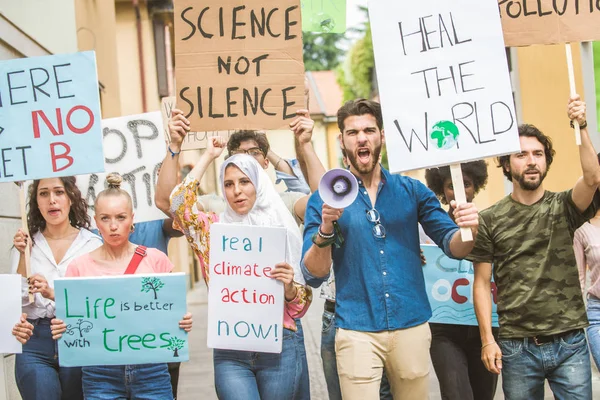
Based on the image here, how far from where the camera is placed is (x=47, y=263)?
4.68 metres

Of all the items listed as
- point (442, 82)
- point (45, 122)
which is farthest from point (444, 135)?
point (45, 122)

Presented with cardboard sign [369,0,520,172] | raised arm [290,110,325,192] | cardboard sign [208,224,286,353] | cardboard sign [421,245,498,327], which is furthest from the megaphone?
cardboard sign [421,245,498,327]

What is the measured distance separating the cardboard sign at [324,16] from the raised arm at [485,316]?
188 centimetres

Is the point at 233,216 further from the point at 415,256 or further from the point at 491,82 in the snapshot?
the point at 491,82

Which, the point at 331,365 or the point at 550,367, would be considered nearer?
the point at 550,367

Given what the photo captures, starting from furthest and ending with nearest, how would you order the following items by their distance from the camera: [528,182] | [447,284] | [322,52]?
[322,52] < [447,284] < [528,182]

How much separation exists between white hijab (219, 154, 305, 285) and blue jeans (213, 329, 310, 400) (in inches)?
15.9

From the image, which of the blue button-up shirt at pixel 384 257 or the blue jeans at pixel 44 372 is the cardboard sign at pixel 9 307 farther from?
the blue button-up shirt at pixel 384 257

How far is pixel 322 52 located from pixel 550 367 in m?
54.5

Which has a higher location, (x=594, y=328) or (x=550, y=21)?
(x=550, y=21)

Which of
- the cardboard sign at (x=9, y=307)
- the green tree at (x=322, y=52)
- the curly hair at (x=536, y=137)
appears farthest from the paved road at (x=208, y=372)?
the green tree at (x=322, y=52)

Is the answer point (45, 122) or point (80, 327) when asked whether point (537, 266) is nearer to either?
point (80, 327)

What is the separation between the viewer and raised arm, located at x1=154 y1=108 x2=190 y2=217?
443 cm

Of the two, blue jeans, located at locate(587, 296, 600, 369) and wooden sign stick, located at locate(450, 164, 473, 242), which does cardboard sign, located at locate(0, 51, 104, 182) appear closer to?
wooden sign stick, located at locate(450, 164, 473, 242)
